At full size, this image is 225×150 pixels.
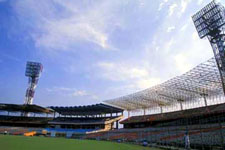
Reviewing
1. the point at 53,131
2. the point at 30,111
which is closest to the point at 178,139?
the point at 53,131

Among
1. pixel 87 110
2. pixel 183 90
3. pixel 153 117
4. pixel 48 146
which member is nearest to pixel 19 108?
pixel 87 110

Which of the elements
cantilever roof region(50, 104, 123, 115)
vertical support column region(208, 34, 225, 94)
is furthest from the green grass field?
cantilever roof region(50, 104, 123, 115)

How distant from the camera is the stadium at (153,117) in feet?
72.3

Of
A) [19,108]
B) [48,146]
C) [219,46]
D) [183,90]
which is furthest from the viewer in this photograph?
[19,108]

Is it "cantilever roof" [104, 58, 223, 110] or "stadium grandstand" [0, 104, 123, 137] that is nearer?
"cantilever roof" [104, 58, 223, 110]

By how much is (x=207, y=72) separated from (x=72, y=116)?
54.0m

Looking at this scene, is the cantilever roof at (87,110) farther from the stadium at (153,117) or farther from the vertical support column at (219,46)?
the vertical support column at (219,46)

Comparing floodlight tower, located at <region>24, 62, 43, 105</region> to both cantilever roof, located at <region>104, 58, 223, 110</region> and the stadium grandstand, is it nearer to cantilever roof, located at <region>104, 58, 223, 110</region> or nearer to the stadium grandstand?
the stadium grandstand

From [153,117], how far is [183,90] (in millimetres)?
16974

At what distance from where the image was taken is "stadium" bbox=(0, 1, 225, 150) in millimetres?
22045

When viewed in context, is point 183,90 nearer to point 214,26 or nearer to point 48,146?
point 214,26

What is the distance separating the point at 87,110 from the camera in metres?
60.3

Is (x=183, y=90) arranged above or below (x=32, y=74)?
below

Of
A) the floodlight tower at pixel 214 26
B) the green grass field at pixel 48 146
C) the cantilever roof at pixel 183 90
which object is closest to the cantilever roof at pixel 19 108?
the cantilever roof at pixel 183 90
